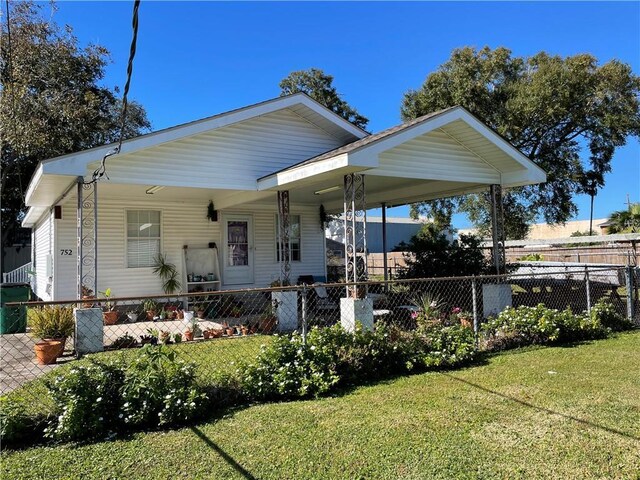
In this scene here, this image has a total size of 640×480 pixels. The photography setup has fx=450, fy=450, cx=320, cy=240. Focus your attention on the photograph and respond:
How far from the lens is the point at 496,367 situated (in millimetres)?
5930

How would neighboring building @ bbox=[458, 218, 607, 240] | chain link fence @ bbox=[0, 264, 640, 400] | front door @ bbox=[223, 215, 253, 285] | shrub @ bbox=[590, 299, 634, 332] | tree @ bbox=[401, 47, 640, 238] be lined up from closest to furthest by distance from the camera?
1. chain link fence @ bbox=[0, 264, 640, 400]
2. shrub @ bbox=[590, 299, 634, 332]
3. front door @ bbox=[223, 215, 253, 285]
4. tree @ bbox=[401, 47, 640, 238]
5. neighboring building @ bbox=[458, 218, 607, 240]

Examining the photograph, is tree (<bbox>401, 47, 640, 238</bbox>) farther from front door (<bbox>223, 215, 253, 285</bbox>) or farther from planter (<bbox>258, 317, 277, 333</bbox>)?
planter (<bbox>258, 317, 277, 333</bbox>)

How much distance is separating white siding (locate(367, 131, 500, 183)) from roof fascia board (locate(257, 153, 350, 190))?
96 centimetres

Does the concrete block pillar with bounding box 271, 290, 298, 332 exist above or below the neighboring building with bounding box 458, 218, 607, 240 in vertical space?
below

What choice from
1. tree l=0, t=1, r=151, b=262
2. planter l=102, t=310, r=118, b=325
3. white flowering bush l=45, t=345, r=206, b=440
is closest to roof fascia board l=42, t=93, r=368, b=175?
planter l=102, t=310, r=118, b=325

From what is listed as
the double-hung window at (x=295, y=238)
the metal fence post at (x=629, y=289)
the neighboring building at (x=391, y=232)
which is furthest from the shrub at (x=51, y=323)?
the neighboring building at (x=391, y=232)

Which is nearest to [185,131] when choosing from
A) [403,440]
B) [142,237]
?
[142,237]

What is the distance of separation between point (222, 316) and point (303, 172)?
4324 millimetres

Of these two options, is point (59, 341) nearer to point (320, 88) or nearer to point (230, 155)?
point (230, 155)

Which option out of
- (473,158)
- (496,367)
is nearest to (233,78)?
(473,158)

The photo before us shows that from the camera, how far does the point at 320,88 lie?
96.3 feet

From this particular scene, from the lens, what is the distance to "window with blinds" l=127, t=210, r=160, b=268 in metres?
11.5

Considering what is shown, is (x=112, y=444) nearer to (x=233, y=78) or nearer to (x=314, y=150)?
(x=314, y=150)

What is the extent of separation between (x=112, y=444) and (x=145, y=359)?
889mm
